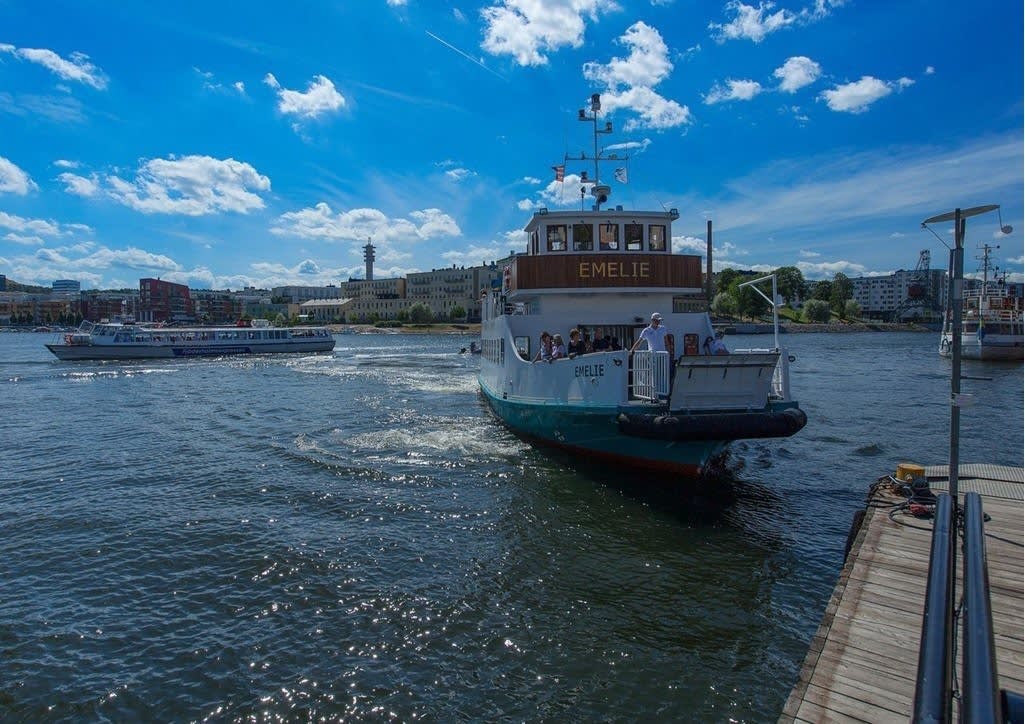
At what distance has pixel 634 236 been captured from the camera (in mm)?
18547

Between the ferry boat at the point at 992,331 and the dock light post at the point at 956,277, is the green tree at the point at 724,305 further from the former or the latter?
the dock light post at the point at 956,277

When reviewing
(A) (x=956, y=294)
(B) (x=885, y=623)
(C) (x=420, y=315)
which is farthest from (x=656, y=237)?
(C) (x=420, y=315)

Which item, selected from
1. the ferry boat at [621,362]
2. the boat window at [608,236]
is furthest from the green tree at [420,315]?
the boat window at [608,236]

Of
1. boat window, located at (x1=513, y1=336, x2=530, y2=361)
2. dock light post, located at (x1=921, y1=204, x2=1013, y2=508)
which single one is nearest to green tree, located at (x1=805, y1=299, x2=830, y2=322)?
boat window, located at (x1=513, y1=336, x2=530, y2=361)

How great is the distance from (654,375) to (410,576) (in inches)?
252

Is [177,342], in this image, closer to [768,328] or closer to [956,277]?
[956,277]

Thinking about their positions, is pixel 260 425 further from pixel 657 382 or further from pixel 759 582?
pixel 759 582

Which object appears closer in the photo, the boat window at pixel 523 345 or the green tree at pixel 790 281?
the boat window at pixel 523 345

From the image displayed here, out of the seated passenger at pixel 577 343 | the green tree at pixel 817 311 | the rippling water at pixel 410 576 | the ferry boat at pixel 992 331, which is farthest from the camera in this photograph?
the green tree at pixel 817 311

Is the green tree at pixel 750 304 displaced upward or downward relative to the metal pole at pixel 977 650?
upward

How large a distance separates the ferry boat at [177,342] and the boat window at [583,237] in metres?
56.9

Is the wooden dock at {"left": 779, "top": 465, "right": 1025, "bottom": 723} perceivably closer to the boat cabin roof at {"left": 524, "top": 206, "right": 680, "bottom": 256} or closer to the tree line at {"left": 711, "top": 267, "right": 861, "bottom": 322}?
the boat cabin roof at {"left": 524, "top": 206, "right": 680, "bottom": 256}

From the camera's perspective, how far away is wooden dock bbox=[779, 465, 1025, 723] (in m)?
4.94

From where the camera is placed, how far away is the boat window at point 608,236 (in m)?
18.4
